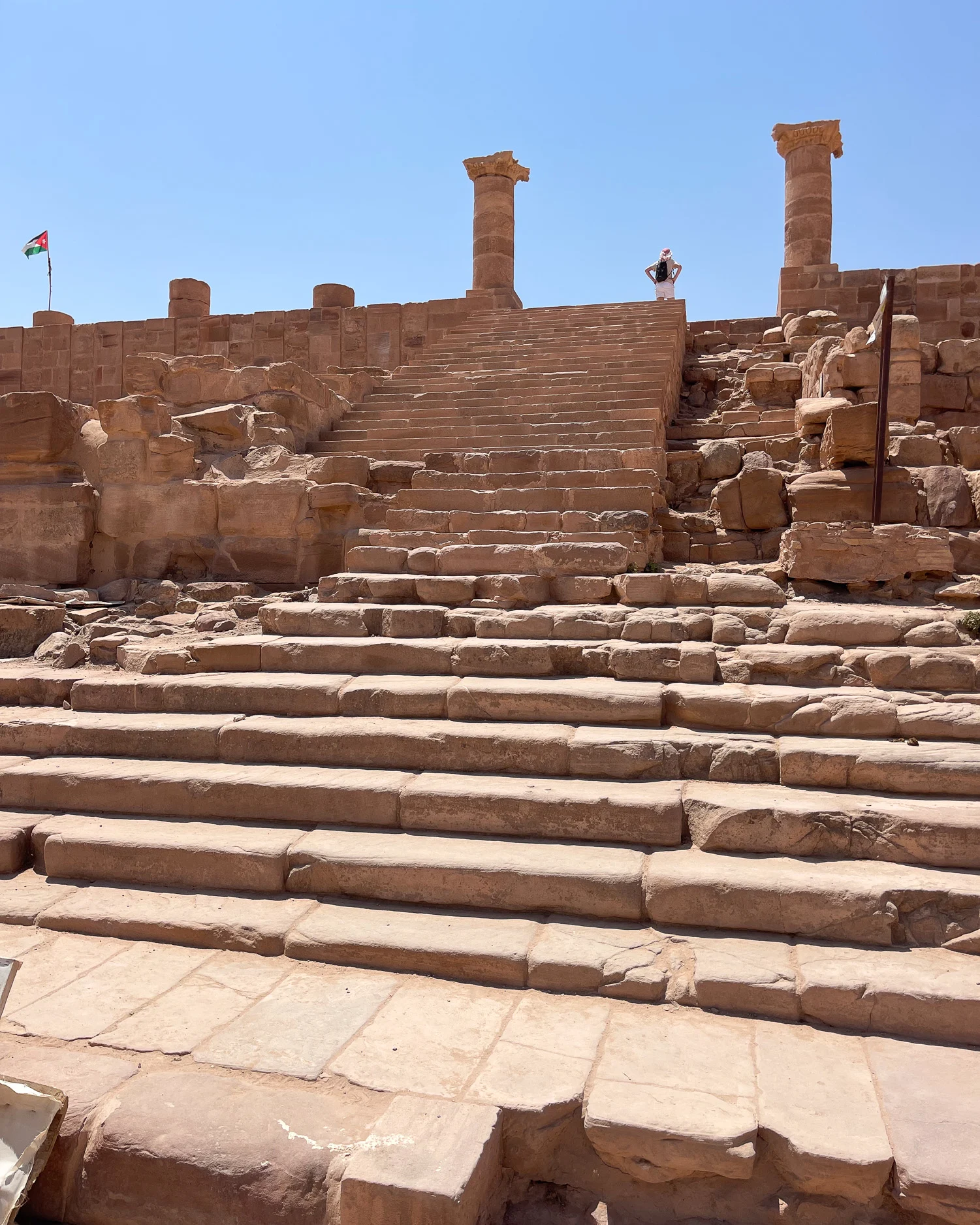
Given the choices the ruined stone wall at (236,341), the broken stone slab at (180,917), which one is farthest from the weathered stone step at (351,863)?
the ruined stone wall at (236,341)

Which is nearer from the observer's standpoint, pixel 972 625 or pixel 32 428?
pixel 972 625

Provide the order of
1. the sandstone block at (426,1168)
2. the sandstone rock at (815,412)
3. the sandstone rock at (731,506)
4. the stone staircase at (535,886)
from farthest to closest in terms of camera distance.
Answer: the sandstone rock at (731,506) → the sandstone rock at (815,412) → the stone staircase at (535,886) → the sandstone block at (426,1168)

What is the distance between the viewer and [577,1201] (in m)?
2.56

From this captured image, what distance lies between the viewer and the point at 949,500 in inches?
273

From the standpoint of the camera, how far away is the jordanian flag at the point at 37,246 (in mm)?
18797

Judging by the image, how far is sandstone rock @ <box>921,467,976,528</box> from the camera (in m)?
6.92

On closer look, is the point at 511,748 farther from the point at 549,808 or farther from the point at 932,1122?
the point at 932,1122

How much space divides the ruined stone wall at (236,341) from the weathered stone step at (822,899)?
1398 cm

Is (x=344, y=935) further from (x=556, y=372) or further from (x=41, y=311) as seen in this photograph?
(x=41, y=311)

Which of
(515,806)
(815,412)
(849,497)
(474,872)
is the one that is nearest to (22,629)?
(515,806)

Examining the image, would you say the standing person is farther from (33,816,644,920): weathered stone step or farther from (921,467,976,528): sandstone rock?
(33,816,644,920): weathered stone step

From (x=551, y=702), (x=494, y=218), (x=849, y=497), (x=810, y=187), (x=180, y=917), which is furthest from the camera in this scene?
(x=494, y=218)

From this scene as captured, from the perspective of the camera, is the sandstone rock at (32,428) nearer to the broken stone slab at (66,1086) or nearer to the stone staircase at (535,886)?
the stone staircase at (535,886)

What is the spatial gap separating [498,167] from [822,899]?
54.6 feet
